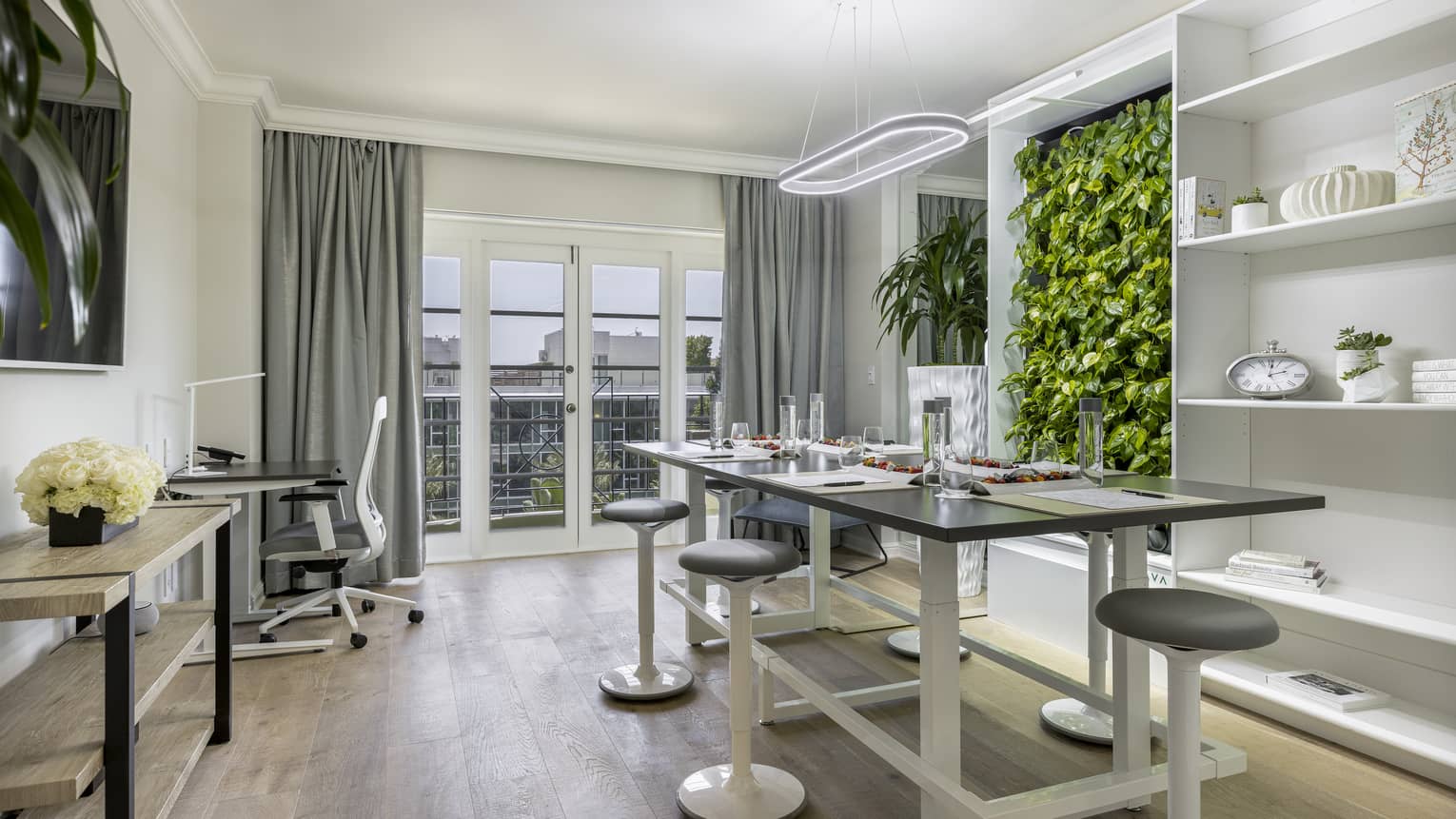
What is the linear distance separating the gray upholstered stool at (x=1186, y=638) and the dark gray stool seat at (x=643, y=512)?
5.15ft

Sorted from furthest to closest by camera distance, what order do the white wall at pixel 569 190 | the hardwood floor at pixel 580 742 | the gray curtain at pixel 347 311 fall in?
the white wall at pixel 569 190, the gray curtain at pixel 347 311, the hardwood floor at pixel 580 742

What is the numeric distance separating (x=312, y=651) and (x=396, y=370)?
1.63 meters

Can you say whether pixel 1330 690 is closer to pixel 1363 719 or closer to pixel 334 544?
pixel 1363 719

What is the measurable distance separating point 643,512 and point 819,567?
0.99 meters

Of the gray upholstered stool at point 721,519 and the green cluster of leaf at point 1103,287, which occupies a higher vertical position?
the green cluster of leaf at point 1103,287

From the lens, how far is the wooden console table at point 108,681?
1.41 meters

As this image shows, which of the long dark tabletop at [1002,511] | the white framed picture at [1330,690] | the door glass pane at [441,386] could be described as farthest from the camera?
the door glass pane at [441,386]

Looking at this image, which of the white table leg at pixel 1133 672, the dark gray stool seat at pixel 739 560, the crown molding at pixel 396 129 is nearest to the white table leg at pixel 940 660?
the dark gray stool seat at pixel 739 560

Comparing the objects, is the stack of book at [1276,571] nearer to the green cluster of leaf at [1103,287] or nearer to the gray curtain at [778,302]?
the green cluster of leaf at [1103,287]

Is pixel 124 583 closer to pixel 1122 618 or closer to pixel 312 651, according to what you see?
pixel 1122 618

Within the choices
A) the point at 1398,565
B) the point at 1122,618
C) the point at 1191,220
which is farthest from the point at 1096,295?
the point at 1122,618

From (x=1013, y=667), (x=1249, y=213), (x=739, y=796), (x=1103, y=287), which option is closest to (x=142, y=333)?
(x=739, y=796)

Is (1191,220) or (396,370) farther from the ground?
(1191,220)

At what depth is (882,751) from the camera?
1.81 m
